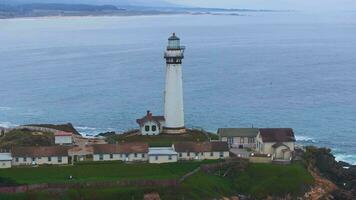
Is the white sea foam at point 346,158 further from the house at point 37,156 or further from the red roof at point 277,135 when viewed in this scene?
the house at point 37,156

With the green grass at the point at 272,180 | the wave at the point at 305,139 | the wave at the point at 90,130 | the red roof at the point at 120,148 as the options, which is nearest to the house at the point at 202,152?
the red roof at the point at 120,148

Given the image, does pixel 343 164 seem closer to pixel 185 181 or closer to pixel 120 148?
pixel 185 181

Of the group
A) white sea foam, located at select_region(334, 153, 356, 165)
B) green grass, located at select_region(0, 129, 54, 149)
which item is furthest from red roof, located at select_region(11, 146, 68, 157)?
white sea foam, located at select_region(334, 153, 356, 165)

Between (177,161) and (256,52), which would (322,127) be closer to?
(177,161)

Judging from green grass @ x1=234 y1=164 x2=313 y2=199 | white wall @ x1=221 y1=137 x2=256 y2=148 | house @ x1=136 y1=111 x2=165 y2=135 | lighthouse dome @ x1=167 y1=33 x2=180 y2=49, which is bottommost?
green grass @ x1=234 y1=164 x2=313 y2=199

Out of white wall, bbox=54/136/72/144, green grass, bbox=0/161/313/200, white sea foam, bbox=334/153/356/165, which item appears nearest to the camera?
green grass, bbox=0/161/313/200

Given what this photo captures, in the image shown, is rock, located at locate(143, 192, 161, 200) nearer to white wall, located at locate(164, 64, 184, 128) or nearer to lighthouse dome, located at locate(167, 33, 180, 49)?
white wall, located at locate(164, 64, 184, 128)
